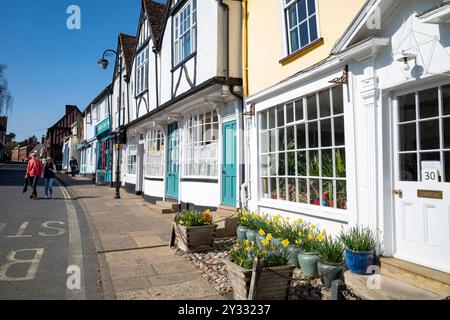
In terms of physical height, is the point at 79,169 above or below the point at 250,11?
below

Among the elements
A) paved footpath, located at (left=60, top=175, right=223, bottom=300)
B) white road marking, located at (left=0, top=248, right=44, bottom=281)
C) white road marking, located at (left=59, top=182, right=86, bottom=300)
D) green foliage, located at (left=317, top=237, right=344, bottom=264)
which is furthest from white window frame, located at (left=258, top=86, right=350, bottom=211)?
white road marking, located at (left=0, top=248, right=44, bottom=281)

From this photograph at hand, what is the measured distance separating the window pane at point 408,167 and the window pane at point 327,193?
1256mm

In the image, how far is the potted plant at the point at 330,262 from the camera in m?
4.40

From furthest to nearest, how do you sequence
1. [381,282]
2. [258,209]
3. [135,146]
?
1. [135,146]
2. [258,209]
3. [381,282]

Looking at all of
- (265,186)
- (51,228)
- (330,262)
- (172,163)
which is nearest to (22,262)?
(51,228)

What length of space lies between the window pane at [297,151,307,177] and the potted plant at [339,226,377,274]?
5.86 ft

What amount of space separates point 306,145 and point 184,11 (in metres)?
7.10

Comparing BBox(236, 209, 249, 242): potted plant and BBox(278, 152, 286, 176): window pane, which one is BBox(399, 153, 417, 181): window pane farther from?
BBox(236, 209, 249, 242): potted plant

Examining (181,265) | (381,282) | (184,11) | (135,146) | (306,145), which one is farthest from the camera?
(135,146)

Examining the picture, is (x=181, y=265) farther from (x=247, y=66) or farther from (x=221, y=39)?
(x=221, y=39)

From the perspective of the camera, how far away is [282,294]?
392 centimetres

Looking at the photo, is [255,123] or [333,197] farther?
[255,123]

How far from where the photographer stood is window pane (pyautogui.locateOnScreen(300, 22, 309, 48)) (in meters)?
6.32

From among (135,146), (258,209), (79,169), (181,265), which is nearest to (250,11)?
(258,209)
